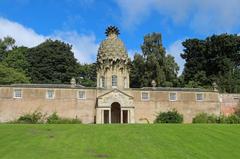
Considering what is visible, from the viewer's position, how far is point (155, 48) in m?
77.0

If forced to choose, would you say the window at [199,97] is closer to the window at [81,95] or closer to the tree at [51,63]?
the window at [81,95]

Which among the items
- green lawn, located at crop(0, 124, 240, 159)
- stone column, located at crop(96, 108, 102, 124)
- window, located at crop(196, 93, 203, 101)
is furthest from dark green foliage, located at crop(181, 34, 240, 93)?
green lawn, located at crop(0, 124, 240, 159)

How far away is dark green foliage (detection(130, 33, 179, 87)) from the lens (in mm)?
74000

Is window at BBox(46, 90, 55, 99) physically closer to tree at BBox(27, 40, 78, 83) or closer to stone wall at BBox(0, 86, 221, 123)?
stone wall at BBox(0, 86, 221, 123)

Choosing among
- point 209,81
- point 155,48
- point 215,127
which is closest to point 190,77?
point 209,81

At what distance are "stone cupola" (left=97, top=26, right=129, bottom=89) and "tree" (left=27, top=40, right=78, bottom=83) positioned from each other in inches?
935

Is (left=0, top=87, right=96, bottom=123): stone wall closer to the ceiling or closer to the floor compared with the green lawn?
closer to the ceiling

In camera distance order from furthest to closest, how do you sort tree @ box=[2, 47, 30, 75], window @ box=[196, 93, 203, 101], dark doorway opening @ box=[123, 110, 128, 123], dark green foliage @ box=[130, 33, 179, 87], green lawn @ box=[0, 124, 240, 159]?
tree @ box=[2, 47, 30, 75] < dark green foliage @ box=[130, 33, 179, 87] < window @ box=[196, 93, 203, 101] < dark doorway opening @ box=[123, 110, 128, 123] < green lawn @ box=[0, 124, 240, 159]

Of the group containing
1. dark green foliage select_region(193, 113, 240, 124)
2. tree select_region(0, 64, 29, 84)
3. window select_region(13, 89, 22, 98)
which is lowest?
dark green foliage select_region(193, 113, 240, 124)

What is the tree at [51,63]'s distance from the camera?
7838 cm

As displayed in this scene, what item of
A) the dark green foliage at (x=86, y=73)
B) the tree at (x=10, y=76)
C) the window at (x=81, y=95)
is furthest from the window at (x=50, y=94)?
the dark green foliage at (x=86, y=73)

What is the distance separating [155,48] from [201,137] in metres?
49.0

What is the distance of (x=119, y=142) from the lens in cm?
2653

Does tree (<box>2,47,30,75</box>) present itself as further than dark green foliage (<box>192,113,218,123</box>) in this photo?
Yes
